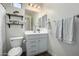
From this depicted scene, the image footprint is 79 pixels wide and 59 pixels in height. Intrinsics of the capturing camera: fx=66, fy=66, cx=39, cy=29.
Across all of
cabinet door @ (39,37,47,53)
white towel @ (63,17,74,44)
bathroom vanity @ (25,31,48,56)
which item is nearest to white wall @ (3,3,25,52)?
bathroom vanity @ (25,31,48,56)

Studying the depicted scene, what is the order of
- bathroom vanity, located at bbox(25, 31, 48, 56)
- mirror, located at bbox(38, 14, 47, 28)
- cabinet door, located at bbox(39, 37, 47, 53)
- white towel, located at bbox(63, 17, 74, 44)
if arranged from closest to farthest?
white towel, located at bbox(63, 17, 74, 44)
bathroom vanity, located at bbox(25, 31, 48, 56)
cabinet door, located at bbox(39, 37, 47, 53)
mirror, located at bbox(38, 14, 47, 28)

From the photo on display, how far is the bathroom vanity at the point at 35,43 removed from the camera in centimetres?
196

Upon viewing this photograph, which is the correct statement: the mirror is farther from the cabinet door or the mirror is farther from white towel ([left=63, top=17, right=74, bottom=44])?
white towel ([left=63, top=17, right=74, bottom=44])

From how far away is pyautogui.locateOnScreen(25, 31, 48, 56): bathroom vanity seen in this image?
196cm

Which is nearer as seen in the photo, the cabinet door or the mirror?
the cabinet door

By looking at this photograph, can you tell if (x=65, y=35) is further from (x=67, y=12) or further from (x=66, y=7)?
(x=66, y=7)

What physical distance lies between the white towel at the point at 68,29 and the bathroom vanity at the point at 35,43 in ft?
3.00

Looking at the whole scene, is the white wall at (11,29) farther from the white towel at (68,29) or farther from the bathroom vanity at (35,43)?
the white towel at (68,29)

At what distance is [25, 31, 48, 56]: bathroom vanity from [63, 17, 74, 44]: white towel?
91 cm

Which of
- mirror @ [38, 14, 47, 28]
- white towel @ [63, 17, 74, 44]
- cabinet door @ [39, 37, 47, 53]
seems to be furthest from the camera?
mirror @ [38, 14, 47, 28]

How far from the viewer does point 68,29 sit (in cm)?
138

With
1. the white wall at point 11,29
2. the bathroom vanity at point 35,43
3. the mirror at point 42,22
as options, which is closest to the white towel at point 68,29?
the bathroom vanity at point 35,43

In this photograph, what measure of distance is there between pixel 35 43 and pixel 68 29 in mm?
1091

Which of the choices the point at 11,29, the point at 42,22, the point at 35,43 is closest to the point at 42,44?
the point at 35,43
